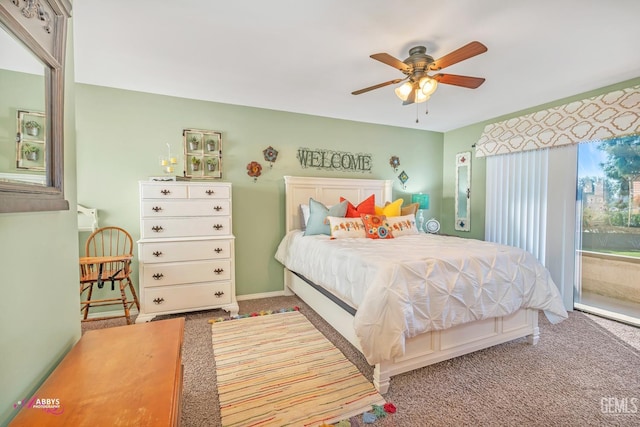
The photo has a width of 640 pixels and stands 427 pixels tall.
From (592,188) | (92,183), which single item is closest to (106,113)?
(92,183)

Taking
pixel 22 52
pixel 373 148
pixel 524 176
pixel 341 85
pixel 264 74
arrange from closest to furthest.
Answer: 1. pixel 22 52
2. pixel 264 74
3. pixel 341 85
4. pixel 524 176
5. pixel 373 148

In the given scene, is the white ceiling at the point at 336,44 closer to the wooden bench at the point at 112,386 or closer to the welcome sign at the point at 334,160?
the welcome sign at the point at 334,160

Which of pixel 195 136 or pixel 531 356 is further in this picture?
pixel 195 136

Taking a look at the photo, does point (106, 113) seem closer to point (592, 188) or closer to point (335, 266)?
point (335, 266)

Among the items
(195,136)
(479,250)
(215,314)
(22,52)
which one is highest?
(195,136)

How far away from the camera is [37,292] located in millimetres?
900

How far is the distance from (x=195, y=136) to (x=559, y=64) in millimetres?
3656

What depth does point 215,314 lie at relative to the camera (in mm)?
3023

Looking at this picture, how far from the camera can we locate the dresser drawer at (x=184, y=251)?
2.68m

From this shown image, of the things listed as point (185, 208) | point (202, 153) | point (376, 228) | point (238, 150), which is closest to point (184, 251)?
point (185, 208)

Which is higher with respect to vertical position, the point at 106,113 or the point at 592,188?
the point at 106,113

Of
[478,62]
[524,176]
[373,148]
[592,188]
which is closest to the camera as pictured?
[478,62]

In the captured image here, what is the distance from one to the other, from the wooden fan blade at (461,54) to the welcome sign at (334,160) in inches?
78.4

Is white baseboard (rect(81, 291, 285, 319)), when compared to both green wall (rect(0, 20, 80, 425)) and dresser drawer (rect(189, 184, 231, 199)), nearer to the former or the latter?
dresser drawer (rect(189, 184, 231, 199))
